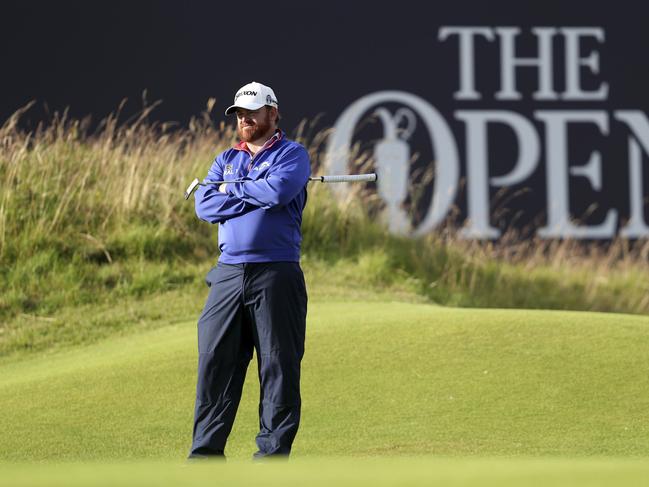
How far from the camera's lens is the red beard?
551cm

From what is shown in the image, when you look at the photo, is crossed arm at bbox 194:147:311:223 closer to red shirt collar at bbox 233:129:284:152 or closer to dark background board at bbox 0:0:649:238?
red shirt collar at bbox 233:129:284:152

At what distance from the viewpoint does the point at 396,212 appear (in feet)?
41.9

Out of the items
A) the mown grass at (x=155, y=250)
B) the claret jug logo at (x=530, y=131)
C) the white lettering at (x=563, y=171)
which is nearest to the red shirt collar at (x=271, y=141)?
the mown grass at (x=155, y=250)

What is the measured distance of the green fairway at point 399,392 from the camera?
21.5ft

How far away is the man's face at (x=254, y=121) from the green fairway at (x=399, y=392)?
1.56 m

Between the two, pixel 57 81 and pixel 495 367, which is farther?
pixel 57 81

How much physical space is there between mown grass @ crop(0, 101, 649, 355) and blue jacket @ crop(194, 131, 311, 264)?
4.73 metres

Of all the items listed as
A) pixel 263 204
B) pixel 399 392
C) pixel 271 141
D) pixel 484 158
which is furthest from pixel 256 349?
pixel 484 158

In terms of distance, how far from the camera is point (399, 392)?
7.42 metres

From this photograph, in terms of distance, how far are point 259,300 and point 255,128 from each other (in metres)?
0.70

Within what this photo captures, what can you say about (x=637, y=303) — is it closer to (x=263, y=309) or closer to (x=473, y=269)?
(x=473, y=269)

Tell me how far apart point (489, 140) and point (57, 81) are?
434 centimetres

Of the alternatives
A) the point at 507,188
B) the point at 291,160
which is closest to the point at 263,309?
the point at 291,160

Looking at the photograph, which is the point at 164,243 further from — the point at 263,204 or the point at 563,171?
the point at 263,204
